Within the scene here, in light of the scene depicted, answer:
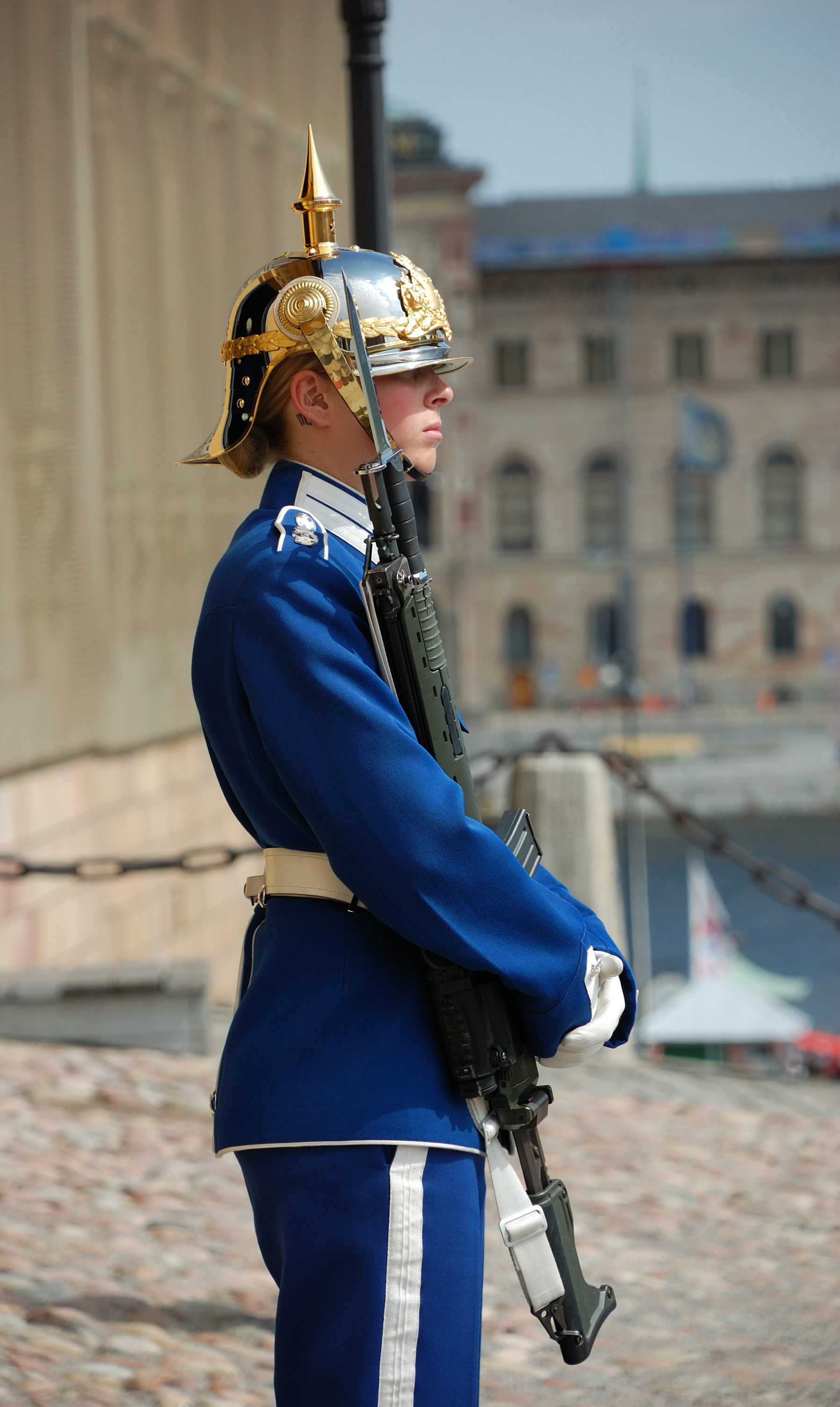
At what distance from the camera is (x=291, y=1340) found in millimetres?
1808

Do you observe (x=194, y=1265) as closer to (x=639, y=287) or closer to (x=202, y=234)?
(x=202, y=234)

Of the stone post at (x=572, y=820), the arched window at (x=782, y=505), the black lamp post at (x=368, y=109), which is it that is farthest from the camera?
the arched window at (x=782, y=505)

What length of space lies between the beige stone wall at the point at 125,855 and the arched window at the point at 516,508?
39.5 metres

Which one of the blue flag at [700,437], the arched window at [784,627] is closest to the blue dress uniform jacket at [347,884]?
the blue flag at [700,437]

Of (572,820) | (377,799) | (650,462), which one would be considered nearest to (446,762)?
(377,799)

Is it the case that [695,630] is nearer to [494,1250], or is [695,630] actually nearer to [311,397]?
→ [494,1250]

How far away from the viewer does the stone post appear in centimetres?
597

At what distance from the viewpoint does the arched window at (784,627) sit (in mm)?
47938

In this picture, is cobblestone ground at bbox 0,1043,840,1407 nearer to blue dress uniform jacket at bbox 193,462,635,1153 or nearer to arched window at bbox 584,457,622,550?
blue dress uniform jacket at bbox 193,462,635,1153

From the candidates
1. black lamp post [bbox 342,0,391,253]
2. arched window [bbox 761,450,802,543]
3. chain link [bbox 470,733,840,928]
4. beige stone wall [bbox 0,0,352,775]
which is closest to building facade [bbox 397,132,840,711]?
arched window [bbox 761,450,802,543]

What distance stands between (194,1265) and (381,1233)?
82.7 inches

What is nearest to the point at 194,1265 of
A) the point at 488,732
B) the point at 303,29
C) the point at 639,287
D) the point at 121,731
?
the point at 121,731

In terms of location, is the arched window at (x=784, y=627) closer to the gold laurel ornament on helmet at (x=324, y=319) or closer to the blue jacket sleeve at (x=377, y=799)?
the gold laurel ornament on helmet at (x=324, y=319)

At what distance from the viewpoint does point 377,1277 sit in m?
1.75
